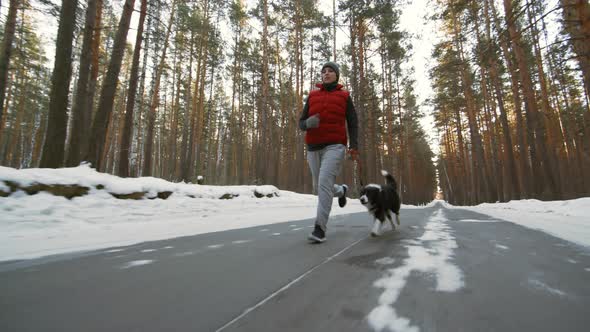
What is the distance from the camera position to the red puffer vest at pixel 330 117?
3273 millimetres

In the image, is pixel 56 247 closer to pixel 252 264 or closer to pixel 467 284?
pixel 252 264

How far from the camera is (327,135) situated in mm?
3262

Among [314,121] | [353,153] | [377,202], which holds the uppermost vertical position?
[314,121]

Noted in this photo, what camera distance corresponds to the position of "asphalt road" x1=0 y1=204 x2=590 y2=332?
110cm

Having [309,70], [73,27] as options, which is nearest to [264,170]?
[309,70]

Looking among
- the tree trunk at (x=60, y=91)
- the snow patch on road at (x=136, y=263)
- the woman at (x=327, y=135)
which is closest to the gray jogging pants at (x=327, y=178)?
the woman at (x=327, y=135)

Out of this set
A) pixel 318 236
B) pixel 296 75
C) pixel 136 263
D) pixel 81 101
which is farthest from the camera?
pixel 296 75

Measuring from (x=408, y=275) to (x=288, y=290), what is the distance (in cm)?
82

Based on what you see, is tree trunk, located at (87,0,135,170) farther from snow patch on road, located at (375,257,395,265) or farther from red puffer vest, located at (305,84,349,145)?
snow patch on road, located at (375,257,395,265)

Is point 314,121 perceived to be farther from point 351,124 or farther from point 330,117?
point 351,124

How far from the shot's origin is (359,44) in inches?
648

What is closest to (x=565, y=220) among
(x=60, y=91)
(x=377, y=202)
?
(x=377, y=202)

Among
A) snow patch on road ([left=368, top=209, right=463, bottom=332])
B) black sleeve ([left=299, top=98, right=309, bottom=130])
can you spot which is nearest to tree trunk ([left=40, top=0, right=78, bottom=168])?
black sleeve ([left=299, top=98, right=309, bottom=130])

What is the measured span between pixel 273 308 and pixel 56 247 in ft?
8.77
